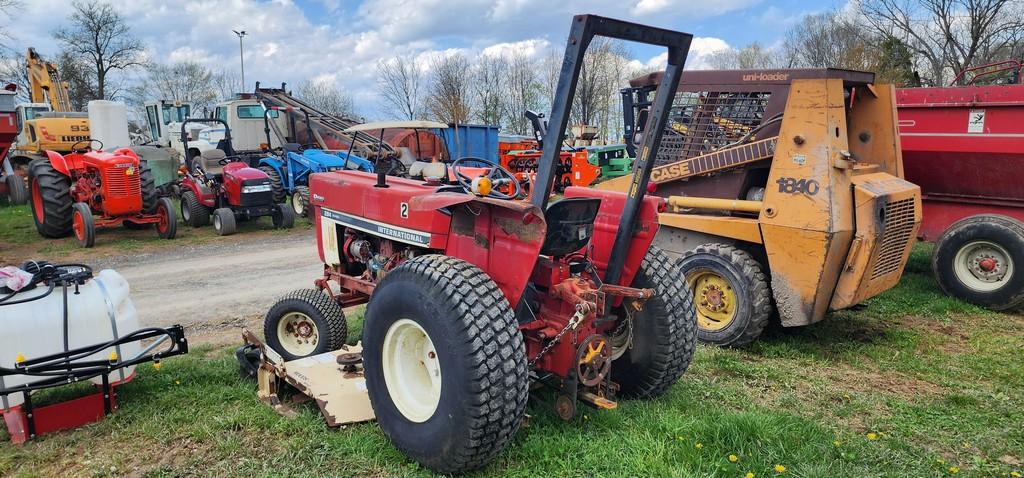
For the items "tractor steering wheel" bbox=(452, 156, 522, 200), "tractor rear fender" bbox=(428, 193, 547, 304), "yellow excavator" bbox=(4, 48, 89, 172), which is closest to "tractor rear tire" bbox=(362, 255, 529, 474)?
"tractor rear fender" bbox=(428, 193, 547, 304)

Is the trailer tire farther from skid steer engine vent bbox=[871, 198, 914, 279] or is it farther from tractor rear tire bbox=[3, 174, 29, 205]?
tractor rear tire bbox=[3, 174, 29, 205]

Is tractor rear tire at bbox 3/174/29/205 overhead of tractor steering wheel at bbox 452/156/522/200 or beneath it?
beneath

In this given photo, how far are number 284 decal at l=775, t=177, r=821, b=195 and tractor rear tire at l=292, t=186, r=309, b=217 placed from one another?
31.9ft

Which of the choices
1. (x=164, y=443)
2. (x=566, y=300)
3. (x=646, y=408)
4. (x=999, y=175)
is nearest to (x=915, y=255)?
(x=999, y=175)

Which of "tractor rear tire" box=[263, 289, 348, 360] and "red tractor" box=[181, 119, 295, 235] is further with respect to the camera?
"red tractor" box=[181, 119, 295, 235]

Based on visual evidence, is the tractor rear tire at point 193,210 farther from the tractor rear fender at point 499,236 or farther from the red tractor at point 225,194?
the tractor rear fender at point 499,236

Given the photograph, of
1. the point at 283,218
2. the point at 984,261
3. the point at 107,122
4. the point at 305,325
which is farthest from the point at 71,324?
the point at 107,122

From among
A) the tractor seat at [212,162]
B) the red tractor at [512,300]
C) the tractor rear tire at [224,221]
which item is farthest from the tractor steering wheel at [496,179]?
the tractor seat at [212,162]

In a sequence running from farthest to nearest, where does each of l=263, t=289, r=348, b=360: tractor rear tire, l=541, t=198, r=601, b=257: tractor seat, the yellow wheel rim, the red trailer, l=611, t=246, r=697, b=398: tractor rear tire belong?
the red trailer < the yellow wheel rim < l=263, t=289, r=348, b=360: tractor rear tire < l=611, t=246, r=697, b=398: tractor rear tire < l=541, t=198, r=601, b=257: tractor seat

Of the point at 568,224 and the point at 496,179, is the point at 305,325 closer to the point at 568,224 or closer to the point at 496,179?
the point at 496,179

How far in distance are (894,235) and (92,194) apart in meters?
10.2

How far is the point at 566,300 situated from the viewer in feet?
11.0

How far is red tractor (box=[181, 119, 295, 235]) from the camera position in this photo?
10.8 metres

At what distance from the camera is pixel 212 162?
38.2 feet
